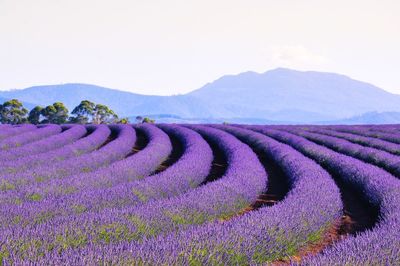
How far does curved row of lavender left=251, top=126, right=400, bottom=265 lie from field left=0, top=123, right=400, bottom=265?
0.05 ft

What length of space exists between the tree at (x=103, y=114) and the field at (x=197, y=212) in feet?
170

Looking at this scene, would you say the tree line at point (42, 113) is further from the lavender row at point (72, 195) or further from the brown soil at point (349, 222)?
the brown soil at point (349, 222)

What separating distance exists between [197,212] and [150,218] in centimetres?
88

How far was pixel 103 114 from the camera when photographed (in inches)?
2571

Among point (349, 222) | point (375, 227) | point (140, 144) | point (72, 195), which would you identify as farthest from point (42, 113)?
point (375, 227)

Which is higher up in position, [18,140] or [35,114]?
[18,140]

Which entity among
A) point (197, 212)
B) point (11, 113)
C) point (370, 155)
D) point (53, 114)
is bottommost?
point (11, 113)

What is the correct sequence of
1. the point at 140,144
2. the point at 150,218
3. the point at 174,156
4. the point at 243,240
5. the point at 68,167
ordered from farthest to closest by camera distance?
the point at 140,144 → the point at 174,156 → the point at 68,167 → the point at 150,218 → the point at 243,240

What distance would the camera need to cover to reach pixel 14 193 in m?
6.79

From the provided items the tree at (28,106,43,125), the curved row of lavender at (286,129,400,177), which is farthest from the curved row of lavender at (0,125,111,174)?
the tree at (28,106,43,125)

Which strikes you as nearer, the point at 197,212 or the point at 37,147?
the point at 197,212

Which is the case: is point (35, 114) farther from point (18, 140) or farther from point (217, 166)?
point (217, 166)

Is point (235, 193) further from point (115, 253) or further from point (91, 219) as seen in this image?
point (115, 253)

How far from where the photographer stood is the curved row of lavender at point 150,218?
171 inches
